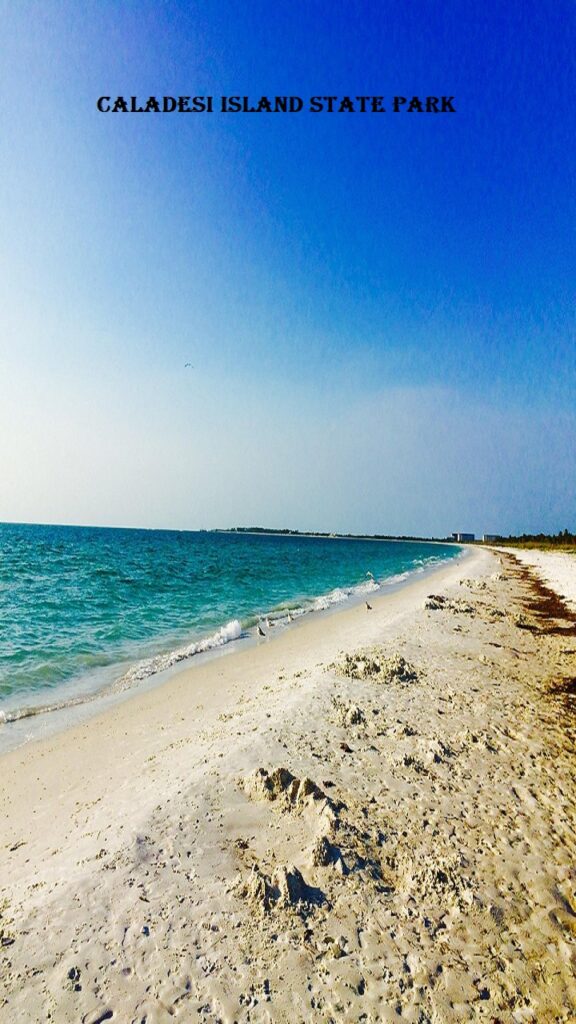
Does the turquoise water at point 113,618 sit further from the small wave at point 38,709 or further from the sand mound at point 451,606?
the sand mound at point 451,606

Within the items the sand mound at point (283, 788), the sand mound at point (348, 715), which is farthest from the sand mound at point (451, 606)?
the sand mound at point (283, 788)

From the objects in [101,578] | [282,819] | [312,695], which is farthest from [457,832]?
[101,578]

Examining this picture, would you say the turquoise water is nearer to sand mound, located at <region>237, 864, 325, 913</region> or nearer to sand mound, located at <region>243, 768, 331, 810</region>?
sand mound, located at <region>243, 768, 331, 810</region>

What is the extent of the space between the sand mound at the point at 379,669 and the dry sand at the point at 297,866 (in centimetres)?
102

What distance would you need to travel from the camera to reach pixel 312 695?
8969mm

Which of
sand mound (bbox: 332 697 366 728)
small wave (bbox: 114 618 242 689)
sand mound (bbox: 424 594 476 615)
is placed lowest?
small wave (bbox: 114 618 242 689)

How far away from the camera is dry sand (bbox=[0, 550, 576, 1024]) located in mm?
3324

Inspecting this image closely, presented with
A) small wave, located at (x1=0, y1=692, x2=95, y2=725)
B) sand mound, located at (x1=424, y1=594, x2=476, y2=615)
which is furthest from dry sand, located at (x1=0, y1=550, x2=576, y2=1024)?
sand mound, located at (x1=424, y1=594, x2=476, y2=615)

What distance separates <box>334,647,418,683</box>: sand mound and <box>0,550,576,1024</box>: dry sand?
1.02 metres

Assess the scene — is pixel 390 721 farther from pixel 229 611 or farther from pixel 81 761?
pixel 229 611

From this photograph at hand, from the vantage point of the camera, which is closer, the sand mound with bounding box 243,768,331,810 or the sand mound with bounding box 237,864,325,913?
the sand mound with bounding box 237,864,325,913

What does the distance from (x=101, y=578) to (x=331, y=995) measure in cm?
3200

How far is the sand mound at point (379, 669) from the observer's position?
1013cm

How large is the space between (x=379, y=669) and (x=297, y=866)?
21.2 feet
